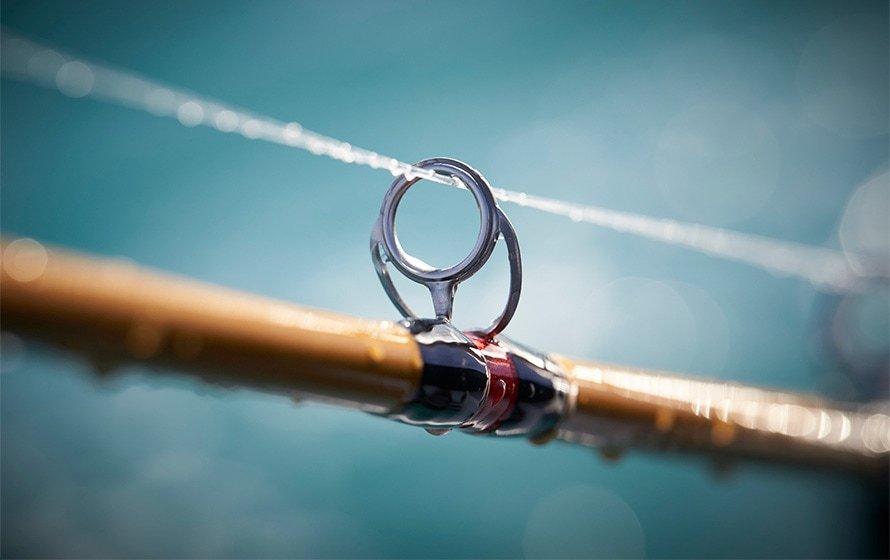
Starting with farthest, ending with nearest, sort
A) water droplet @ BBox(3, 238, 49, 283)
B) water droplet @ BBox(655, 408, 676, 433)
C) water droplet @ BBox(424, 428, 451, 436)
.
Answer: water droplet @ BBox(655, 408, 676, 433)
water droplet @ BBox(424, 428, 451, 436)
water droplet @ BBox(3, 238, 49, 283)

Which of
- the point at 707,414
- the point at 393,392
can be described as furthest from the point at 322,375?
the point at 707,414

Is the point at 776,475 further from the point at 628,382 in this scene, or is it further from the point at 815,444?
the point at 628,382

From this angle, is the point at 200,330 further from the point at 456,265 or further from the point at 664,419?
the point at 664,419

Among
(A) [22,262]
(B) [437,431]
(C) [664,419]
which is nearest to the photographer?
(A) [22,262]

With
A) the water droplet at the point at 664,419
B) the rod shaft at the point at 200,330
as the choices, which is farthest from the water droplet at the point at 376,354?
the water droplet at the point at 664,419

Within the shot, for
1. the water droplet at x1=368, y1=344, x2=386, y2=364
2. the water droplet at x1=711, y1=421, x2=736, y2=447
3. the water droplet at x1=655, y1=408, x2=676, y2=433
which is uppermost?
the water droplet at x1=711, y1=421, x2=736, y2=447

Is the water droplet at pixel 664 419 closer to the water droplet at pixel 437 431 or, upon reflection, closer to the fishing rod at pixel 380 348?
the fishing rod at pixel 380 348

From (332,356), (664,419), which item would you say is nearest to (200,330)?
(332,356)

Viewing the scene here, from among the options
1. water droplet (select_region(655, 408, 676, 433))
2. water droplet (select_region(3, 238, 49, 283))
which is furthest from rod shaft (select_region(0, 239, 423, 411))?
water droplet (select_region(655, 408, 676, 433))

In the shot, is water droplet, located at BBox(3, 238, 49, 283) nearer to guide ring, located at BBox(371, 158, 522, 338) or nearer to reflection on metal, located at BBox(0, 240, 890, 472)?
reflection on metal, located at BBox(0, 240, 890, 472)
